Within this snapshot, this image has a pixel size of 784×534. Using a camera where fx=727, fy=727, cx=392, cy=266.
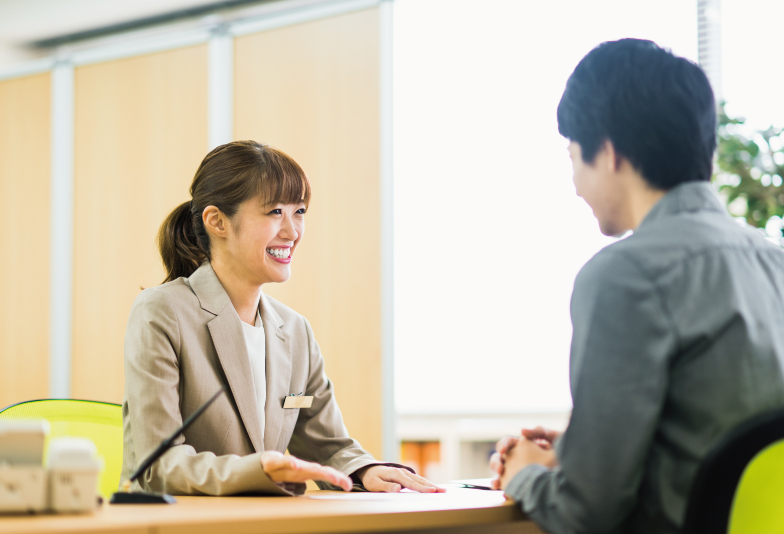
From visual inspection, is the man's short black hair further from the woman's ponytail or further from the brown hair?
the woman's ponytail

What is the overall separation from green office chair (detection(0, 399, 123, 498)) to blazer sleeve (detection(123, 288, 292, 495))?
9.2 inches

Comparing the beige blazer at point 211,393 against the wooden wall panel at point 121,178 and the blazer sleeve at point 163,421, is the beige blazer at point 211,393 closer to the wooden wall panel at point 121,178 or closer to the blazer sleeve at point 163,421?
the blazer sleeve at point 163,421

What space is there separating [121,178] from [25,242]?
705 mm

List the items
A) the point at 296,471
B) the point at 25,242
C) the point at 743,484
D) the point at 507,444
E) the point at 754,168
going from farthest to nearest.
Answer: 1. the point at 25,242
2. the point at 754,168
3. the point at 507,444
4. the point at 296,471
5. the point at 743,484

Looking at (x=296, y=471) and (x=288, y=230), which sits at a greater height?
(x=288, y=230)

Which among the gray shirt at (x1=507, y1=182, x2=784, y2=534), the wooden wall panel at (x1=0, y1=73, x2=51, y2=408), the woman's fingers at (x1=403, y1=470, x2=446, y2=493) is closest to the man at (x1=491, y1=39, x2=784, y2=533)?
the gray shirt at (x1=507, y1=182, x2=784, y2=534)

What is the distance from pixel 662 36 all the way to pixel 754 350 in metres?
2.63

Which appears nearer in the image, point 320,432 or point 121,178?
point 320,432

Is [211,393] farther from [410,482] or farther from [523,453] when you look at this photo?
[523,453]

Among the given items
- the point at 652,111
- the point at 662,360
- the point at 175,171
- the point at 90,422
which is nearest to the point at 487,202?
the point at 175,171

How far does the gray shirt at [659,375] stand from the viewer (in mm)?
939

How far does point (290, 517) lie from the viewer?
3.10ft

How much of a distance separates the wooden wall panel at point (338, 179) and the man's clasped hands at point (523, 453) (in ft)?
6.55

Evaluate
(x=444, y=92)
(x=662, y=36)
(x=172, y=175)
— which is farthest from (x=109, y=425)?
(x=662, y=36)
